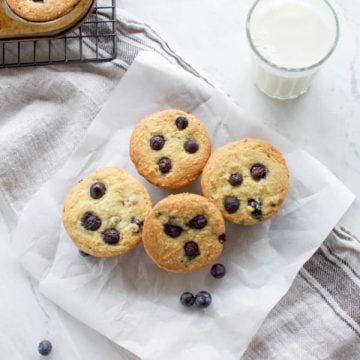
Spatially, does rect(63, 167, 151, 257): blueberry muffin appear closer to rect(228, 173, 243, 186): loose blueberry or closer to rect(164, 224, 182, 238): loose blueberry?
Result: rect(164, 224, 182, 238): loose blueberry

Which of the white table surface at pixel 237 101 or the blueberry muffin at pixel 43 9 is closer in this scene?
the blueberry muffin at pixel 43 9

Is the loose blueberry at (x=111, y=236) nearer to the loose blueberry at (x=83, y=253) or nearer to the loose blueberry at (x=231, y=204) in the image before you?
the loose blueberry at (x=83, y=253)

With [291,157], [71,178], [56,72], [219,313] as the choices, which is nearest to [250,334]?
[219,313]

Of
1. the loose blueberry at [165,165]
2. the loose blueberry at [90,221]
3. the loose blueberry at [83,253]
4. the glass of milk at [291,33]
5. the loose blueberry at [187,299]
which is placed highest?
the glass of milk at [291,33]

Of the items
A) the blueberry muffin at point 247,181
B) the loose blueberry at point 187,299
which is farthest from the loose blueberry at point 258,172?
the loose blueberry at point 187,299

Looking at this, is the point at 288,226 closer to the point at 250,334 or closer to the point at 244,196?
the point at 244,196

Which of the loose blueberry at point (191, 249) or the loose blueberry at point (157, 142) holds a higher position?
the loose blueberry at point (157, 142)

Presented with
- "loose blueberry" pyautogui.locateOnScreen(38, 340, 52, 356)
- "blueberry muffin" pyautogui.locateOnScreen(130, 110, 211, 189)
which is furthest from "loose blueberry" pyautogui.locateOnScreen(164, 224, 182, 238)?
"loose blueberry" pyautogui.locateOnScreen(38, 340, 52, 356)
